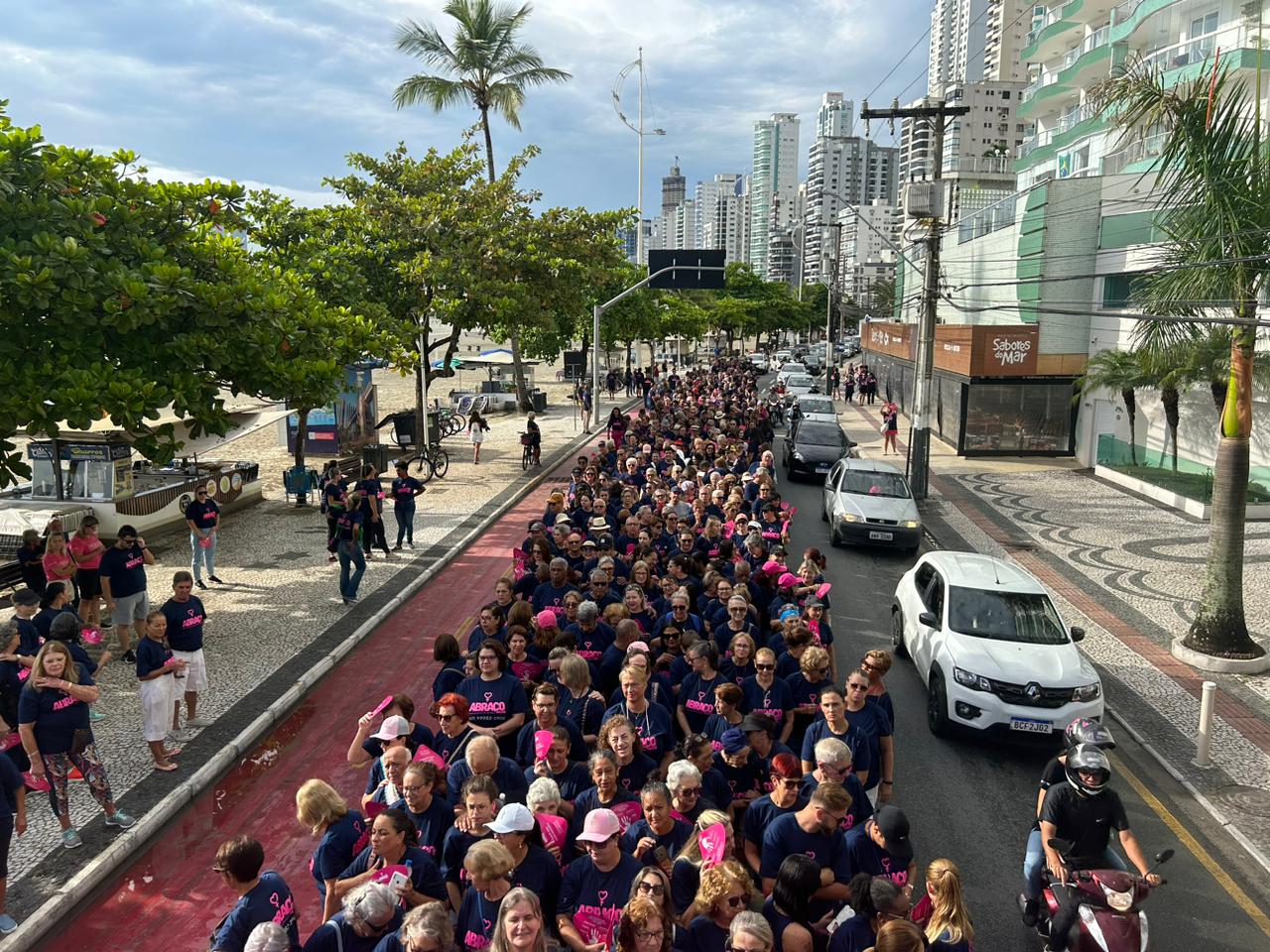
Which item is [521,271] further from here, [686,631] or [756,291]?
[756,291]

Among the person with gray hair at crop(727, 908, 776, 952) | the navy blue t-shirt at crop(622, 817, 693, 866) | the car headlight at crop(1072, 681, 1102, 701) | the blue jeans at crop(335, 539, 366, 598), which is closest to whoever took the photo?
the person with gray hair at crop(727, 908, 776, 952)

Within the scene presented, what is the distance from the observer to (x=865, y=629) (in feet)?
43.4

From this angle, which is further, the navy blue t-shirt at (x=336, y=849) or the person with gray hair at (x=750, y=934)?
the navy blue t-shirt at (x=336, y=849)

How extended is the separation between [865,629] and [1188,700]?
3.89 m

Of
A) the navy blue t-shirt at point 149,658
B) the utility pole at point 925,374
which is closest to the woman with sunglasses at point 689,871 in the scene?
the navy blue t-shirt at point 149,658

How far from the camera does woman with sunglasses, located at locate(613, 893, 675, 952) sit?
13.9 ft

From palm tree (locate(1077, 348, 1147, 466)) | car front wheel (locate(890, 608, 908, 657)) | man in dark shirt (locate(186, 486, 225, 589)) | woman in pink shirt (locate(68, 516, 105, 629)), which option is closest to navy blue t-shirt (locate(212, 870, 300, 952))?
woman in pink shirt (locate(68, 516, 105, 629))

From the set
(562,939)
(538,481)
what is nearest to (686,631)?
(562,939)

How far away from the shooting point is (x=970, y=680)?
30.5ft

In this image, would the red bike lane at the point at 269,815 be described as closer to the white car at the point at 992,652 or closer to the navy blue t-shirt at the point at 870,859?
the navy blue t-shirt at the point at 870,859

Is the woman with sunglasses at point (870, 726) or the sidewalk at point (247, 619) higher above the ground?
the woman with sunglasses at point (870, 726)

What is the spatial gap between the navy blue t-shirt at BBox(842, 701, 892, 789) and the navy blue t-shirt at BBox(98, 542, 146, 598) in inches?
342

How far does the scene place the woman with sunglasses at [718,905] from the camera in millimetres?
4398

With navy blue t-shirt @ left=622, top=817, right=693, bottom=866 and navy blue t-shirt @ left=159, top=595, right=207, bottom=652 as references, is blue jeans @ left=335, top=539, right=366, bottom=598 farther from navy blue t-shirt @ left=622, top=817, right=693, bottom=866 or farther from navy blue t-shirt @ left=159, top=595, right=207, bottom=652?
navy blue t-shirt @ left=622, top=817, right=693, bottom=866
